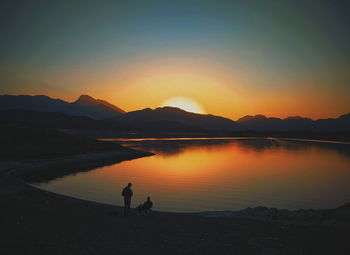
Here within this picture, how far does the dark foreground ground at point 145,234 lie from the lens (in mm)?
13516

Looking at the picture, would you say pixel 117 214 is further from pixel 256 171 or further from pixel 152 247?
pixel 256 171

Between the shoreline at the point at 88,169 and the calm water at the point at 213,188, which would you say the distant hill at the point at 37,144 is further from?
the calm water at the point at 213,188

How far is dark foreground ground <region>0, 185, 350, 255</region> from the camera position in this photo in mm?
13516

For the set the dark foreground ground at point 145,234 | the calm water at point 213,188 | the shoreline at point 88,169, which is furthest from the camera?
the calm water at point 213,188

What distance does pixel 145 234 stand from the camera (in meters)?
16.2

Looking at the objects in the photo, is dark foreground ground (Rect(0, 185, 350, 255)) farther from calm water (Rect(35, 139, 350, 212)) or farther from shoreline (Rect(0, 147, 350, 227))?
calm water (Rect(35, 139, 350, 212))

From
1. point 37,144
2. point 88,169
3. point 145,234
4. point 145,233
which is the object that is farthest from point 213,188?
point 37,144

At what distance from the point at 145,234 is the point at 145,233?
205 mm

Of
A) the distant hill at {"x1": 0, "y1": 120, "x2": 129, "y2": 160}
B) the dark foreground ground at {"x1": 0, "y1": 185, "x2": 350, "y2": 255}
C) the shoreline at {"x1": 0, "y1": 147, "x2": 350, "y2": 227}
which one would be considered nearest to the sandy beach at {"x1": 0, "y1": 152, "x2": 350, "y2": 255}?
the dark foreground ground at {"x1": 0, "y1": 185, "x2": 350, "y2": 255}

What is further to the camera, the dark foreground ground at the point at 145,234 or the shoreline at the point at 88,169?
the shoreline at the point at 88,169

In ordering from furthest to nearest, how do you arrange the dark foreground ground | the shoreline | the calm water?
the calm water < the shoreline < the dark foreground ground

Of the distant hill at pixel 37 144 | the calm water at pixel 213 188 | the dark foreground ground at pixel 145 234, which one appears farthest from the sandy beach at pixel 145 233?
the distant hill at pixel 37 144

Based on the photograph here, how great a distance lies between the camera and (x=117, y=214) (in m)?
21.2

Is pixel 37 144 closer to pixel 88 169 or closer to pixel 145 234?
pixel 88 169
